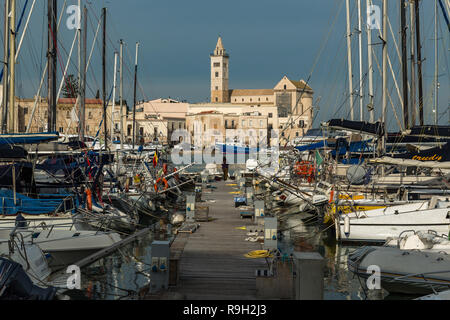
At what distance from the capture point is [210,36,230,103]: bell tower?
561ft

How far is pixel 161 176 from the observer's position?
114 ft

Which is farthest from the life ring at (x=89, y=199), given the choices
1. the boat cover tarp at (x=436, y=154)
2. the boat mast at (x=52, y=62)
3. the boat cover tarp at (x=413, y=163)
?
the boat cover tarp at (x=436, y=154)

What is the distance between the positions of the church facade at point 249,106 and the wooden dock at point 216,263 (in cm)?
9340

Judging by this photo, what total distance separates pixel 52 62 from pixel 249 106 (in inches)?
4768

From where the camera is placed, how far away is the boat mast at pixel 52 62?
96.7 feet

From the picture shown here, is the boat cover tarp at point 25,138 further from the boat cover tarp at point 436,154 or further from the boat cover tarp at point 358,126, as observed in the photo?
the boat cover tarp at point 436,154

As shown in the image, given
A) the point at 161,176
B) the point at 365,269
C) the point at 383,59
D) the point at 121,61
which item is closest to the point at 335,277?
the point at 365,269

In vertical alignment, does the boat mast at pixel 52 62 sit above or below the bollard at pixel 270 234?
above

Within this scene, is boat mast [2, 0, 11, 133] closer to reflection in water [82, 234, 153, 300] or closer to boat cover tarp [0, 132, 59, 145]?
boat cover tarp [0, 132, 59, 145]

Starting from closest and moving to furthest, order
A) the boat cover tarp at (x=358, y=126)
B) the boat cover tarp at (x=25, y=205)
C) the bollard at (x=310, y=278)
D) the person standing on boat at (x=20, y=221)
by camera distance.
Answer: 1. the bollard at (x=310, y=278)
2. the person standing on boat at (x=20, y=221)
3. the boat cover tarp at (x=25, y=205)
4. the boat cover tarp at (x=358, y=126)

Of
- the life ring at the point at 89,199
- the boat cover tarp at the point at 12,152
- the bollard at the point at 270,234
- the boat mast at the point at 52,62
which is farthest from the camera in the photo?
the boat mast at the point at 52,62

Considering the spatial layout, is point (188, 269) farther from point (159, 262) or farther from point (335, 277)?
point (335, 277)

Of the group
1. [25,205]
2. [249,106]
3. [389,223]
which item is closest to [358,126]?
[389,223]

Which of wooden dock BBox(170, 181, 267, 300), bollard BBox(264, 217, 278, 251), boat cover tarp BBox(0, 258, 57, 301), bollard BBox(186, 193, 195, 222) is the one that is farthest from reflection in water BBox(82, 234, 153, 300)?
bollard BBox(264, 217, 278, 251)
